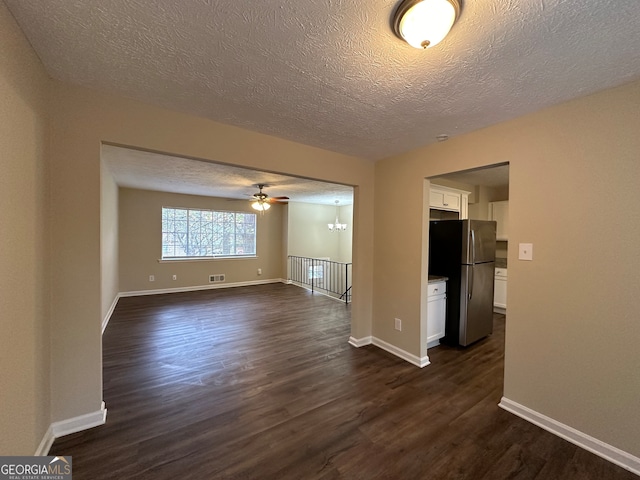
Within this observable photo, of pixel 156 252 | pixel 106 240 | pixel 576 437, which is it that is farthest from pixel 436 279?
pixel 156 252

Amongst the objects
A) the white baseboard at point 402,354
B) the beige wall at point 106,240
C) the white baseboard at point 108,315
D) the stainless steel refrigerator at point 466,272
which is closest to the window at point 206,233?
the white baseboard at point 108,315

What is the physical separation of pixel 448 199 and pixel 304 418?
3532 mm

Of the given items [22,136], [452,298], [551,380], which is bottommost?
[551,380]

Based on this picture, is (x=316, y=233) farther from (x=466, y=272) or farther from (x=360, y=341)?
(x=466, y=272)

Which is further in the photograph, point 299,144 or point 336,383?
point 299,144

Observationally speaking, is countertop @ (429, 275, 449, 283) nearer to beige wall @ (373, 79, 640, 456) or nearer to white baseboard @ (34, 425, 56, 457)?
beige wall @ (373, 79, 640, 456)

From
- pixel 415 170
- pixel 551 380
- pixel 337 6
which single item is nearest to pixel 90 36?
pixel 337 6

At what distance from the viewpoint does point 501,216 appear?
480 cm

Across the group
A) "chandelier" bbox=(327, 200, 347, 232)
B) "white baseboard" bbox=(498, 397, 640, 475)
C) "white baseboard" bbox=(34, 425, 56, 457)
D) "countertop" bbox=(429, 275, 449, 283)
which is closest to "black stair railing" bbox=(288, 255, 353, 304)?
"chandelier" bbox=(327, 200, 347, 232)

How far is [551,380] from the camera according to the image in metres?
1.93

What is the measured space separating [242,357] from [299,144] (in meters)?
2.55

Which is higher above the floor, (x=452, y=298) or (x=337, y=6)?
(x=337, y=6)

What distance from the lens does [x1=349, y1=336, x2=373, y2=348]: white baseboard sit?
3.36 metres

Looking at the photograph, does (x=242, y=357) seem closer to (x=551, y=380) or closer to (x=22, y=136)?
(x=22, y=136)
